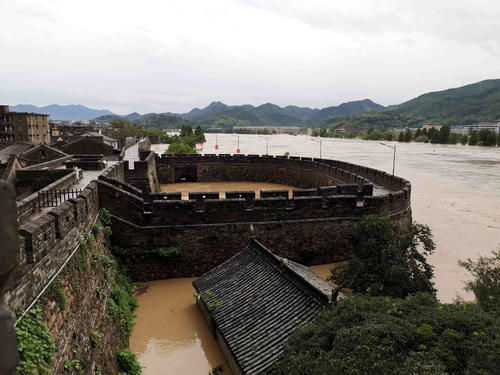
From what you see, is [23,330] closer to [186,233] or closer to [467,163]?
[186,233]

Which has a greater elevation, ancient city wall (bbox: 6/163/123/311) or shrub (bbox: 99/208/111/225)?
ancient city wall (bbox: 6/163/123/311)

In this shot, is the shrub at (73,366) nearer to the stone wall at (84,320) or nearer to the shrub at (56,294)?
the stone wall at (84,320)

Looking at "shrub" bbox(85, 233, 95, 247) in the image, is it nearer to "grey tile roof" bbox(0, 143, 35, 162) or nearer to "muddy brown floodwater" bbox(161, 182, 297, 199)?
"muddy brown floodwater" bbox(161, 182, 297, 199)

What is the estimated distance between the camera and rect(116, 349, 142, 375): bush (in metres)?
7.75

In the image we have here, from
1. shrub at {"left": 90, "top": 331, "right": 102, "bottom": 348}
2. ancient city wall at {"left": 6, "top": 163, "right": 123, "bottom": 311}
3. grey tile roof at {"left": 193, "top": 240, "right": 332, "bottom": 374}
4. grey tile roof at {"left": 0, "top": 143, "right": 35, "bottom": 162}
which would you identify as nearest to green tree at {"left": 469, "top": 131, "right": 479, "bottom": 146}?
grey tile roof at {"left": 0, "top": 143, "right": 35, "bottom": 162}

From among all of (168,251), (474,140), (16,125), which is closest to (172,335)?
(168,251)

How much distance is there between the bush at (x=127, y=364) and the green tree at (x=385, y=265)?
596 cm

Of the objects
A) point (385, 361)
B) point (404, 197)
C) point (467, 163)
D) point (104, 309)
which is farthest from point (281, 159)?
point (467, 163)

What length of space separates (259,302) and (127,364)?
3.24 m

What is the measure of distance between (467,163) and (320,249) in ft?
159

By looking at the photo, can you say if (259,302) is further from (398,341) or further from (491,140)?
(491,140)

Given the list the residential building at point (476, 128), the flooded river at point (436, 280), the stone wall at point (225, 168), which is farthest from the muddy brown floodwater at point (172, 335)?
the residential building at point (476, 128)

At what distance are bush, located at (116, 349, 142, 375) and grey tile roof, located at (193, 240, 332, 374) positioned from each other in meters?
2.01

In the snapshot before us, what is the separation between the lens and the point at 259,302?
339 inches
